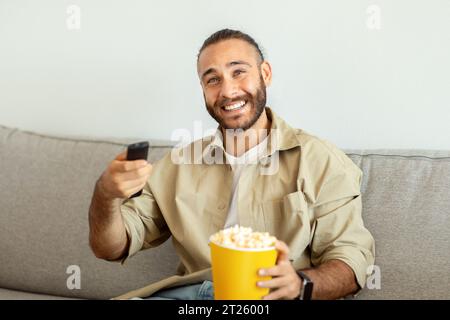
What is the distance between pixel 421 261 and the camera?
4.79 ft

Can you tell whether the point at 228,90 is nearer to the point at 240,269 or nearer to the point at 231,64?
the point at 231,64

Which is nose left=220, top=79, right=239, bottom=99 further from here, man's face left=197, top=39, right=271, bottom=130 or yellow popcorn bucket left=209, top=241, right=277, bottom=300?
yellow popcorn bucket left=209, top=241, right=277, bottom=300

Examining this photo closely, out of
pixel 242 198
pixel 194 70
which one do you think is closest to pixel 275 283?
pixel 242 198

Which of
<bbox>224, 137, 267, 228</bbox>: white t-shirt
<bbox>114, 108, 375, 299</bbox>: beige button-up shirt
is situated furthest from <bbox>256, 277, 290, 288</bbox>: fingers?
<bbox>224, 137, 267, 228</bbox>: white t-shirt

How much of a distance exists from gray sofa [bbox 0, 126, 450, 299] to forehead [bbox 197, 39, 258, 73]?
1.07ft

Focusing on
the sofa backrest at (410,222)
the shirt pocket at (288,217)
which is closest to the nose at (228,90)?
the shirt pocket at (288,217)

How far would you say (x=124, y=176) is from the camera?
46.1 inches

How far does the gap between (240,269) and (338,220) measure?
0.46 m

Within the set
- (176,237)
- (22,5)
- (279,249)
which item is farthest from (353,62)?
(22,5)

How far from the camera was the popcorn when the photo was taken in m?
1.04

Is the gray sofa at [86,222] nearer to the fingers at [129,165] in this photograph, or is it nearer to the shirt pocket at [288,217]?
the shirt pocket at [288,217]

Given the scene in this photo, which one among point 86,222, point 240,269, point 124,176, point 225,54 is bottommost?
point 86,222

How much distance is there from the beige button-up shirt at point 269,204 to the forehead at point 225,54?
0.53ft

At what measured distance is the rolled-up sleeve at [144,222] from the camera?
5.00ft
